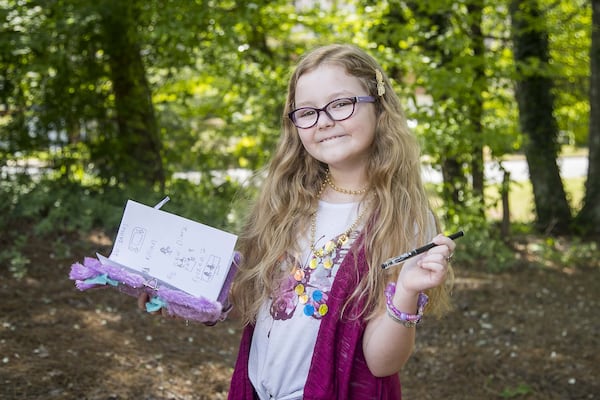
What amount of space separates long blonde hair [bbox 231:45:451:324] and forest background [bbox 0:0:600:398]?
10.1 ft

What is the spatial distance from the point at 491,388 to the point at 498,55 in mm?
3402

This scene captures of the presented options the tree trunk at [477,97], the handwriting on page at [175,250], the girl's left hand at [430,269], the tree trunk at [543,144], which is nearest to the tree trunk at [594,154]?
the tree trunk at [543,144]

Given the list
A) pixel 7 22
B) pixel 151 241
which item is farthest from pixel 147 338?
pixel 7 22

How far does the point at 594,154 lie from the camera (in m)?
7.42

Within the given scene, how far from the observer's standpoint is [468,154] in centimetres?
614

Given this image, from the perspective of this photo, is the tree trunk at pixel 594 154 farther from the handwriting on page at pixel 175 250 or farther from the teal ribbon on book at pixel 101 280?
the teal ribbon on book at pixel 101 280

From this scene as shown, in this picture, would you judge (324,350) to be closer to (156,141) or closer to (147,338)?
(147,338)

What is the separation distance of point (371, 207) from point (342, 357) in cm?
43

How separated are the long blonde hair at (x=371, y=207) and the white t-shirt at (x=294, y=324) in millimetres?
56

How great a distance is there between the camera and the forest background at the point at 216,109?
17.9 feet

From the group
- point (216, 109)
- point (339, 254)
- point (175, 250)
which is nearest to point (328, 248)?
point (339, 254)

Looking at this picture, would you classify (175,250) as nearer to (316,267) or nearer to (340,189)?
(316,267)

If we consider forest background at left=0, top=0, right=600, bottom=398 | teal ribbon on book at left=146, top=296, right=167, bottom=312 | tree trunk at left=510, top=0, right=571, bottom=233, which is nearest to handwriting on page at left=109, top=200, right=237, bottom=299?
teal ribbon on book at left=146, top=296, right=167, bottom=312

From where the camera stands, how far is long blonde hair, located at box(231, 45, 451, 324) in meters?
1.84
